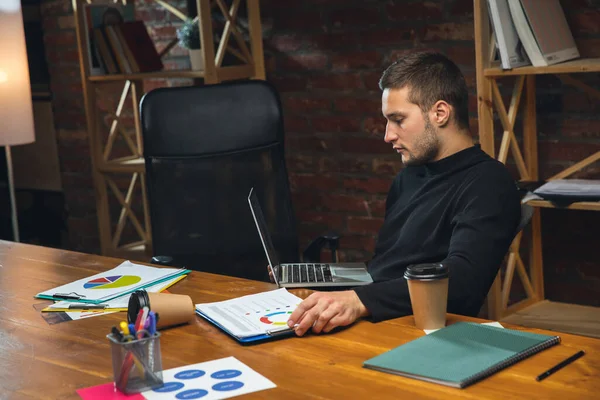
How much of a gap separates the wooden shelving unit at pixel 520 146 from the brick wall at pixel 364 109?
0.19 feet

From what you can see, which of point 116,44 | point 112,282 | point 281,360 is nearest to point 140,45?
point 116,44

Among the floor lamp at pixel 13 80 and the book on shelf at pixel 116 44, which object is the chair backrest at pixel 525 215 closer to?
the book on shelf at pixel 116 44

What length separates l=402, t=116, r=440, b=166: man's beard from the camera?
6.64ft

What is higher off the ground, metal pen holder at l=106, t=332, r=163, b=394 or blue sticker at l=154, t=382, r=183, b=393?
metal pen holder at l=106, t=332, r=163, b=394

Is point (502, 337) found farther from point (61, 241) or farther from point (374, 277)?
point (61, 241)

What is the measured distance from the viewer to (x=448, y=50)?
306cm

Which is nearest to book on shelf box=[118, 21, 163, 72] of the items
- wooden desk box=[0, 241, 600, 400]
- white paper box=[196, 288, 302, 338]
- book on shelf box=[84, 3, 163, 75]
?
book on shelf box=[84, 3, 163, 75]

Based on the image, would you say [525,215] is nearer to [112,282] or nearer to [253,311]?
[253,311]

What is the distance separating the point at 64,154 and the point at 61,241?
0.49 metres

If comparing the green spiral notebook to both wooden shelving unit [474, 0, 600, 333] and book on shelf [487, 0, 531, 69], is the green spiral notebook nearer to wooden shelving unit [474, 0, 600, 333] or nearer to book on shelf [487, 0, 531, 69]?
wooden shelving unit [474, 0, 600, 333]

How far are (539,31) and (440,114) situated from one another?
2.45 feet

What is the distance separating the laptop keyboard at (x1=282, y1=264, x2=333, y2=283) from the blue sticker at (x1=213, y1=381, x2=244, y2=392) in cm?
61

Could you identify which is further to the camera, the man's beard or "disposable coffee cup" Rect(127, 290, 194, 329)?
the man's beard

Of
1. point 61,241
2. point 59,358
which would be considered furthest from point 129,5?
point 59,358
